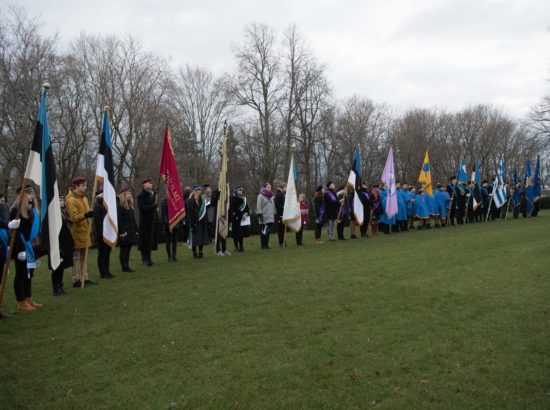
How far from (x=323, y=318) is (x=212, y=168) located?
45.9 meters

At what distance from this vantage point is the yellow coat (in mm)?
9953

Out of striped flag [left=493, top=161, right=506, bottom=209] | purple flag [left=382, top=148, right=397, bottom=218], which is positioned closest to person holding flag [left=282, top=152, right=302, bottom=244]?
purple flag [left=382, top=148, right=397, bottom=218]

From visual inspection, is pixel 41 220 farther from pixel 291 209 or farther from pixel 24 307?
pixel 291 209

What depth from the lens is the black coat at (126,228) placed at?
1182 centimetres

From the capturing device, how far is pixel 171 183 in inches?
504

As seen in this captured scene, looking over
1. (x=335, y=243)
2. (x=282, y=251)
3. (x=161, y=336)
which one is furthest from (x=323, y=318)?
(x=335, y=243)

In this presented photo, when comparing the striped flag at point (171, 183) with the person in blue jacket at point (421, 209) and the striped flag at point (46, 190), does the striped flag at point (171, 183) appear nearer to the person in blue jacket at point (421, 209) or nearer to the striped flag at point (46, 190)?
the striped flag at point (46, 190)

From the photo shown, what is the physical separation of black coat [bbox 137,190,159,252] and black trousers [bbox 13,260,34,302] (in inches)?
174

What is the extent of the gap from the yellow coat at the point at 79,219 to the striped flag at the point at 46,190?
60.2 inches

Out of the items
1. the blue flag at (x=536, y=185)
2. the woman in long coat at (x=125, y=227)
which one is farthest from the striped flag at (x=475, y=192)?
the woman in long coat at (x=125, y=227)

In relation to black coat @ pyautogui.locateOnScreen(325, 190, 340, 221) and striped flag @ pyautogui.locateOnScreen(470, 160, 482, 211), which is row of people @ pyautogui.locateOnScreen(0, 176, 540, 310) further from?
striped flag @ pyautogui.locateOnScreen(470, 160, 482, 211)

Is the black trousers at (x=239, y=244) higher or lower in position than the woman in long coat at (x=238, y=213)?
lower

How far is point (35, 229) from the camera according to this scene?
869 centimetres

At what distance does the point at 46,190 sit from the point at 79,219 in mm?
1807
